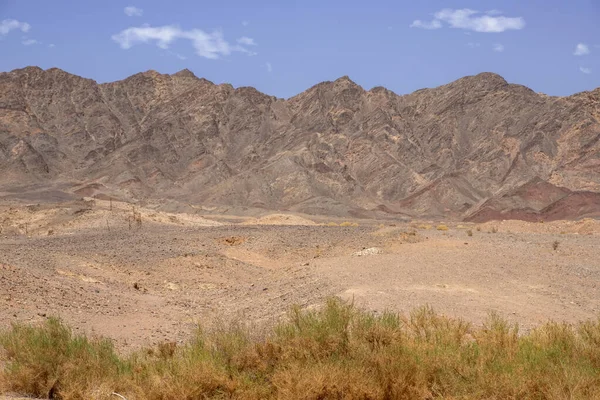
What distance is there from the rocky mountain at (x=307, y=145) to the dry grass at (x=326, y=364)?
3383 inches

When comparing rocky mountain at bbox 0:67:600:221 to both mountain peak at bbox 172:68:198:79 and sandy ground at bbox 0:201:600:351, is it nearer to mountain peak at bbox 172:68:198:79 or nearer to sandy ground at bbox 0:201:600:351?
mountain peak at bbox 172:68:198:79

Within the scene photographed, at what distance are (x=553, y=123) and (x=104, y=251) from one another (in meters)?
111

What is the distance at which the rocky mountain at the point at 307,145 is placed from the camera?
108 metres

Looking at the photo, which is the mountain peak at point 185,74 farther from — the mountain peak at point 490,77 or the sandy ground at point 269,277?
the sandy ground at point 269,277

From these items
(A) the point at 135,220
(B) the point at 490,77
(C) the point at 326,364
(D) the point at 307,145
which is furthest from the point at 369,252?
(B) the point at 490,77

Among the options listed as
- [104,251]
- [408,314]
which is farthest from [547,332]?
[104,251]

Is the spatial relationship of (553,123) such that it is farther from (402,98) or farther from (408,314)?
(408,314)

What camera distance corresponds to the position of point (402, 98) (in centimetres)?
14938

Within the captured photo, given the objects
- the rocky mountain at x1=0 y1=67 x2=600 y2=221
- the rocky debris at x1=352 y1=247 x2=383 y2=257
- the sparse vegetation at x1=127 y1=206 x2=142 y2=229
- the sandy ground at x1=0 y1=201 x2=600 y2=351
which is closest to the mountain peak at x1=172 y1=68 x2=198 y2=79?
the rocky mountain at x1=0 y1=67 x2=600 y2=221

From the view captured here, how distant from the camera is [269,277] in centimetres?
2241

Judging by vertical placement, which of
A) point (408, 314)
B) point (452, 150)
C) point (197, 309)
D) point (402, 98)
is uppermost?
point (402, 98)

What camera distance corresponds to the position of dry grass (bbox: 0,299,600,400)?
314 inches

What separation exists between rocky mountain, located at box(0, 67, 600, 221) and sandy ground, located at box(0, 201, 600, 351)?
68507mm

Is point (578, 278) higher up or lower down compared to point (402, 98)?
lower down
